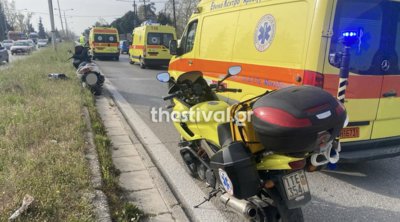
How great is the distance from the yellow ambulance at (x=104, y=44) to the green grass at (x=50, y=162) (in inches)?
727

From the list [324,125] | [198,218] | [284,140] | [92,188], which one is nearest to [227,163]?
[284,140]

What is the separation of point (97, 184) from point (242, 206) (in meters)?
1.64

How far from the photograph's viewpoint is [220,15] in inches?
229

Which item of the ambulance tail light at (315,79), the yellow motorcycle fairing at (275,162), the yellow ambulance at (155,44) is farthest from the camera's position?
the yellow ambulance at (155,44)

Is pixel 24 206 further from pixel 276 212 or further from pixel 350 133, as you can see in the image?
pixel 350 133

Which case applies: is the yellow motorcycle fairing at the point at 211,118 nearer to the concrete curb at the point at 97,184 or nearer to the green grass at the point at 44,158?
the concrete curb at the point at 97,184

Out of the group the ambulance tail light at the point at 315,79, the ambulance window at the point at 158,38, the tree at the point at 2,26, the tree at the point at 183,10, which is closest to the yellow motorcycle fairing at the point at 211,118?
the ambulance tail light at the point at 315,79

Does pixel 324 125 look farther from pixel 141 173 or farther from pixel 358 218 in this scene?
pixel 141 173

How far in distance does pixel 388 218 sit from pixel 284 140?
194 cm

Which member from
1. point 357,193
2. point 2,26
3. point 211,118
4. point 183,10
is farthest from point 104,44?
point 2,26

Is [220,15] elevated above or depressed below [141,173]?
above

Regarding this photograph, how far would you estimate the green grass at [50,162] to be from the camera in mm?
3020

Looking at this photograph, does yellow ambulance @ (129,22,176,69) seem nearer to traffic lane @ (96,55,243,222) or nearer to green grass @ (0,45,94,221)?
traffic lane @ (96,55,243,222)

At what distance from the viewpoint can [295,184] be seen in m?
2.51
